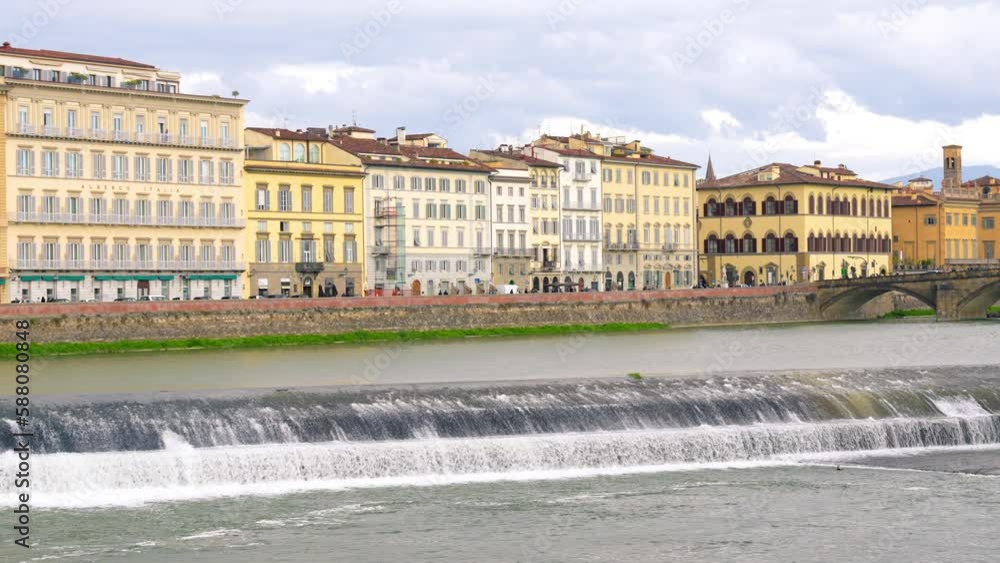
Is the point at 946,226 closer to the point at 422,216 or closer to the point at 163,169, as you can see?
the point at 422,216

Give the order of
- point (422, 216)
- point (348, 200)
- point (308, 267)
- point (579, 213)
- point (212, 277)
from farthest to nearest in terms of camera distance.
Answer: point (579, 213)
point (422, 216)
point (348, 200)
point (308, 267)
point (212, 277)

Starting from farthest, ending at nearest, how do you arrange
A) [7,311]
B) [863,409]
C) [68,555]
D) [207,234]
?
1. [207,234]
2. [7,311]
3. [863,409]
4. [68,555]

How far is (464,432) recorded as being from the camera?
108 ft

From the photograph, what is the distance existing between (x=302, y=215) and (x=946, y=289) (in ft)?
119

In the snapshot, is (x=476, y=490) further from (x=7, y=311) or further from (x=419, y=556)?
(x=7, y=311)

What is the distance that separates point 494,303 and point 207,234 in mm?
13915

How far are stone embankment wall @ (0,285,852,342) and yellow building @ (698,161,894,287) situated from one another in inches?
507

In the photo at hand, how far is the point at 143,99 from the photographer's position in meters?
76.5

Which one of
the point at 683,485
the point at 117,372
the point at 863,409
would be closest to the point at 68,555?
the point at 683,485

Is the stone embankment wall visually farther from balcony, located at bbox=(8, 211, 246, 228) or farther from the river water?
the river water

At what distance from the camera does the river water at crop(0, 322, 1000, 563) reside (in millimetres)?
25328

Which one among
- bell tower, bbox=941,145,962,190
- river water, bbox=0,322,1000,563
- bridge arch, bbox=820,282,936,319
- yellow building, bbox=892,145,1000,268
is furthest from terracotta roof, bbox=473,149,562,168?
river water, bbox=0,322,1000,563

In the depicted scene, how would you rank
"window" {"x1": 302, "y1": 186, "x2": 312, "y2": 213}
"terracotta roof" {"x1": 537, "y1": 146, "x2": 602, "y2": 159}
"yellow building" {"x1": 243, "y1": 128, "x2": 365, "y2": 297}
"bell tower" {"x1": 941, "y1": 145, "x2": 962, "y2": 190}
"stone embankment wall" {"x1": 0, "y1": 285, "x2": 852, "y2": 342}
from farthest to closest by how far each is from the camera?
"bell tower" {"x1": 941, "y1": 145, "x2": 962, "y2": 190} < "terracotta roof" {"x1": 537, "y1": 146, "x2": 602, "y2": 159} < "window" {"x1": 302, "y1": 186, "x2": 312, "y2": 213} < "yellow building" {"x1": 243, "y1": 128, "x2": 365, "y2": 297} < "stone embankment wall" {"x1": 0, "y1": 285, "x2": 852, "y2": 342}

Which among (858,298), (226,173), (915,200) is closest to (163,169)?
(226,173)
